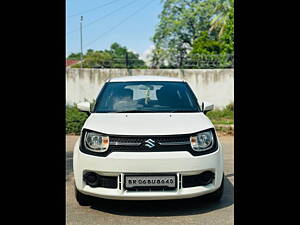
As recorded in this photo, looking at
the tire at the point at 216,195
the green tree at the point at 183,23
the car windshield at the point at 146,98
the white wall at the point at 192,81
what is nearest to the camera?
the tire at the point at 216,195

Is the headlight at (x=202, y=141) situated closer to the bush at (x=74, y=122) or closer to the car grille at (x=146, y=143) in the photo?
the car grille at (x=146, y=143)

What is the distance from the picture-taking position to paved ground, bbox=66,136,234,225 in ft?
11.1

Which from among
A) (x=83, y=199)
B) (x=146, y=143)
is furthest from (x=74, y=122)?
(x=146, y=143)

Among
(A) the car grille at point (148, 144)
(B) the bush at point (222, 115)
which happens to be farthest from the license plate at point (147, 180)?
(B) the bush at point (222, 115)

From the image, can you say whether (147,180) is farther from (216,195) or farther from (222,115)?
(222,115)

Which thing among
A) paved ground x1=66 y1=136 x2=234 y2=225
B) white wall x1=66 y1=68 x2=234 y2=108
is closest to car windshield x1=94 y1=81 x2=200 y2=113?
paved ground x1=66 y1=136 x2=234 y2=225

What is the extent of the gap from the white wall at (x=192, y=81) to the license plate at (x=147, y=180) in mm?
10844

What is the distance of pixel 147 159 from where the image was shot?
10.9 feet

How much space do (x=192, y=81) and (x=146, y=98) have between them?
33.3 ft

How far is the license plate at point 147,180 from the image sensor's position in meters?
3.32

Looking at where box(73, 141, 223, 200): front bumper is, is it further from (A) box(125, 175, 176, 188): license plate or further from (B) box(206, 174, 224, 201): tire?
(B) box(206, 174, 224, 201): tire

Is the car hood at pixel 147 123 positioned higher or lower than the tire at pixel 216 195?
higher

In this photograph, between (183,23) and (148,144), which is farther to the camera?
(183,23)
